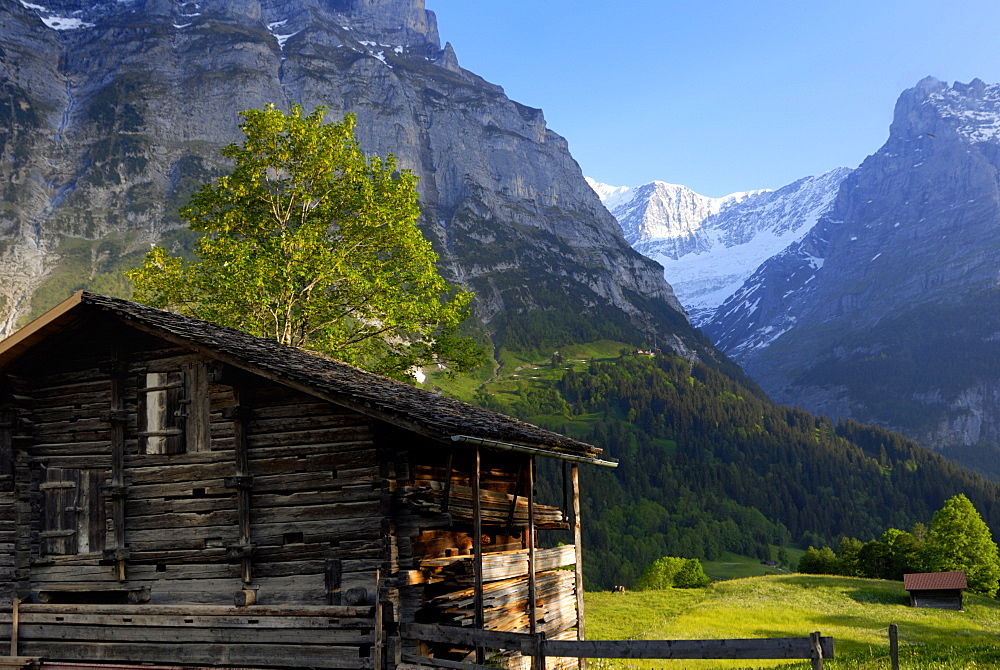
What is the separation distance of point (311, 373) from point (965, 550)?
85128 mm

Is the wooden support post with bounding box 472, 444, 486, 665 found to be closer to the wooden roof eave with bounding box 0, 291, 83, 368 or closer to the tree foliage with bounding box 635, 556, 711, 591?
the wooden roof eave with bounding box 0, 291, 83, 368

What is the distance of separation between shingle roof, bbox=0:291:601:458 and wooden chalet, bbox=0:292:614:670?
71mm

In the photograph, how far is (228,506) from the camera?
57.7ft

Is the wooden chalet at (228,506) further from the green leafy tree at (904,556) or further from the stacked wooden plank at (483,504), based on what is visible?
the green leafy tree at (904,556)

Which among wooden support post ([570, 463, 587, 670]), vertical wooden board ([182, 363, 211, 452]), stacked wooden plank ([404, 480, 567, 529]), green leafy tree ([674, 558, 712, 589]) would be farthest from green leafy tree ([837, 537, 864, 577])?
vertical wooden board ([182, 363, 211, 452])

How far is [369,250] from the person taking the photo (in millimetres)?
33156

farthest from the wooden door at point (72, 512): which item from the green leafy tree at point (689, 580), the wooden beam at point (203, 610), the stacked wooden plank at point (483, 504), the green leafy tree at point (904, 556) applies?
the green leafy tree at point (904, 556)

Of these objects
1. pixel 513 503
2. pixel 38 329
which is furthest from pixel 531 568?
pixel 38 329

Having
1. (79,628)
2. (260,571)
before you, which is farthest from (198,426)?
(79,628)

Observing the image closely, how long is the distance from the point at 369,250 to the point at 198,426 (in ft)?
53.0

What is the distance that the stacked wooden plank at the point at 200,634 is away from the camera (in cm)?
1620

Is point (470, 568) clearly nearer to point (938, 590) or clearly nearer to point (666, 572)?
point (938, 590)

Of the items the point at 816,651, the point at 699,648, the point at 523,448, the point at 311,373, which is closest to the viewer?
the point at 816,651

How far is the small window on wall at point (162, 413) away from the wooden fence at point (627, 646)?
22.8ft
